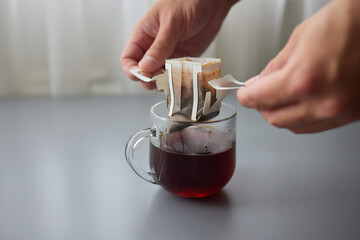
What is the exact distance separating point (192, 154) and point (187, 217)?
9 cm

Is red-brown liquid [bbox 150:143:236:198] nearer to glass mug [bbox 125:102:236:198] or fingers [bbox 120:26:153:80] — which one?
glass mug [bbox 125:102:236:198]

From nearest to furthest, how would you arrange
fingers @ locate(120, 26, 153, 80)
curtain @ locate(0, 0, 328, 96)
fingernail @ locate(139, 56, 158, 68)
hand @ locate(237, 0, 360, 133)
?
hand @ locate(237, 0, 360, 133) < fingernail @ locate(139, 56, 158, 68) < fingers @ locate(120, 26, 153, 80) < curtain @ locate(0, 0, 328, 96)

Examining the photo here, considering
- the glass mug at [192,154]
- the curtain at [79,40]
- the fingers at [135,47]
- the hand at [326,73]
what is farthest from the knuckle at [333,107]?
the curtain at [79,40]

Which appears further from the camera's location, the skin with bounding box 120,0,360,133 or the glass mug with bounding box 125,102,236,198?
the glass mug with bounding box 125,102,236,198

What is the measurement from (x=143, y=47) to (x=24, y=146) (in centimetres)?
32

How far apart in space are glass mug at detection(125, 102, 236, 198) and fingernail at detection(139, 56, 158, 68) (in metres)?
0.17

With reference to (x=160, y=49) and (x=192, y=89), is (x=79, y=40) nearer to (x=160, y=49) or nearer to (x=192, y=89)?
(x=160, y=49)

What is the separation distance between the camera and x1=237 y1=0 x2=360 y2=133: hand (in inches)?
14.2

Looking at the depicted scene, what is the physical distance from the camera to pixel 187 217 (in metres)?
0.53

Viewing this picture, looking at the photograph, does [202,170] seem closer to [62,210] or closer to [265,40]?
[62,210]

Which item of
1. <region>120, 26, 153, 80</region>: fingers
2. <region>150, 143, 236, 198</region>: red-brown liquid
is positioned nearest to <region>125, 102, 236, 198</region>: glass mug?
<region>150, 143, 236, 198</region>: red-brown liquid

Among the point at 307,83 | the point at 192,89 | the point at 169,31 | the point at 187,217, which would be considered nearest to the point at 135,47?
the point at 169,31

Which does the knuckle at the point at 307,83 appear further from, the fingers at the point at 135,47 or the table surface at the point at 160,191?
the fingers at the point at 135,47

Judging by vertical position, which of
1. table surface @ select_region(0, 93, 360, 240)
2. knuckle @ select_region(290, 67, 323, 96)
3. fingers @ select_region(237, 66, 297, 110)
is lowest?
table surface @ select_region(0, 93, 360, 240)
